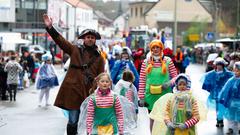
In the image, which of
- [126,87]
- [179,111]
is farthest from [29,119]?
[179,111]

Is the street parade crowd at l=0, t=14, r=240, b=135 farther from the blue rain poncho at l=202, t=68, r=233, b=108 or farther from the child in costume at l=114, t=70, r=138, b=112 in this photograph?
the blue rain poncho at l=202, t=68, r=233, b=108

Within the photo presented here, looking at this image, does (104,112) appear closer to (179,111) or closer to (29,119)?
(179,111)

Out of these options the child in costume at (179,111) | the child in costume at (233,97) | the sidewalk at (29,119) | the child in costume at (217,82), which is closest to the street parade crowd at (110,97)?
the child in costume at (179,111)

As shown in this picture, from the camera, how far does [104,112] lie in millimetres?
7984

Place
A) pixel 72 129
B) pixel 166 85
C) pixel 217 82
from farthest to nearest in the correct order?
pixel 217 82 < pixel 166 85 < pixel 72 129

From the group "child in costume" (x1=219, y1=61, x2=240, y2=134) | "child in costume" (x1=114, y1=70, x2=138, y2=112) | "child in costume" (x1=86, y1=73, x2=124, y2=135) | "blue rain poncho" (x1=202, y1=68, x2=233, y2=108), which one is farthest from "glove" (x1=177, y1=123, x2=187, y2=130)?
"blue rain poncho" (x1=202, y1=68, x2=233, y2=108)

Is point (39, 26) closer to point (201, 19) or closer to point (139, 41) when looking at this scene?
point (139, 41)

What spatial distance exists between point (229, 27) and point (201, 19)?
19.9 meters

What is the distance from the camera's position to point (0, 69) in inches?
840

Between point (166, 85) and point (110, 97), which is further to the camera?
point (166, 85)

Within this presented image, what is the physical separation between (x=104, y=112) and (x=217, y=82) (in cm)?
650

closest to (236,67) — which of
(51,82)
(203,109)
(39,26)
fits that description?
(203,109)

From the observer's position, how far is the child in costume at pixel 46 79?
19359mm

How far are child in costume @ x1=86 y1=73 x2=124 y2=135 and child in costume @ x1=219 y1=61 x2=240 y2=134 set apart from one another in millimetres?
4985
